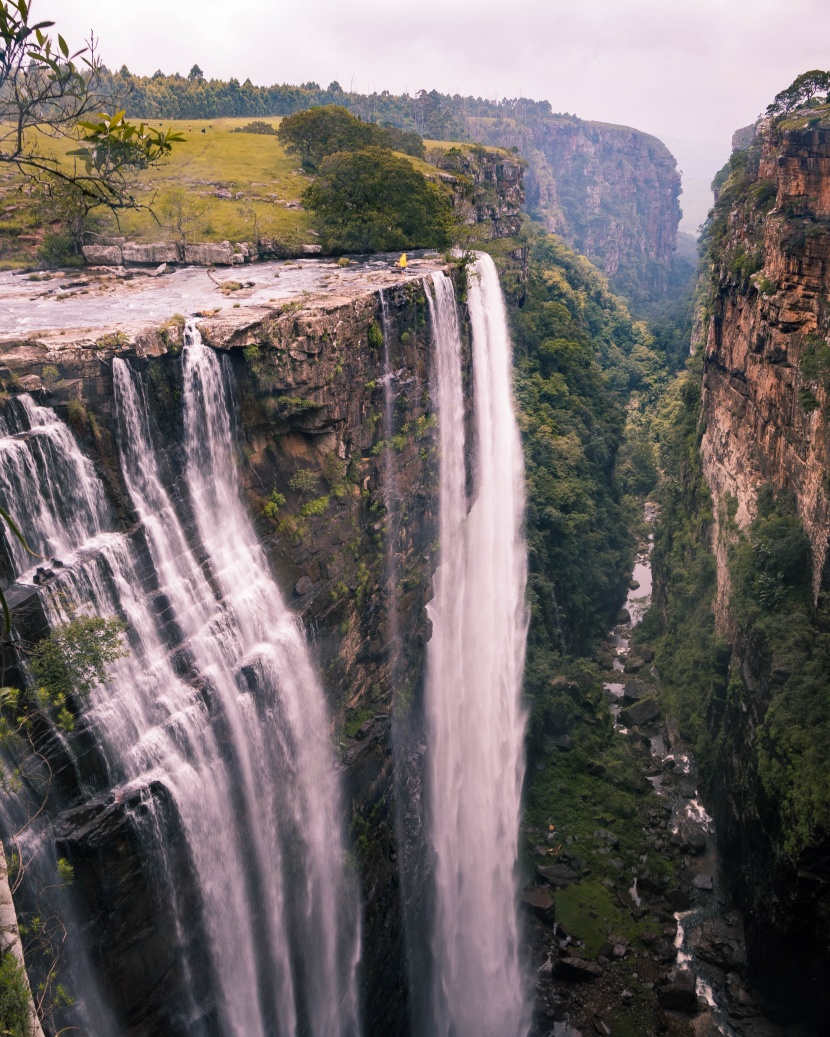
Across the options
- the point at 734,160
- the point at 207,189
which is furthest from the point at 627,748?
the point at 734,160

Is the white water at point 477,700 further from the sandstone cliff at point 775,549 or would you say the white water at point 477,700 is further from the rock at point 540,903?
the sandstone cliff at point 775,549

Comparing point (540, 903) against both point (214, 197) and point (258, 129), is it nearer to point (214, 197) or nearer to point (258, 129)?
point (214, 197)

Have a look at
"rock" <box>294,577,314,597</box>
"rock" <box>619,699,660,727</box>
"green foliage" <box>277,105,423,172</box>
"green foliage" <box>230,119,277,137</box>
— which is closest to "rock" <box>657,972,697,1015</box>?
"rock" <box>619,699,660,727</box>

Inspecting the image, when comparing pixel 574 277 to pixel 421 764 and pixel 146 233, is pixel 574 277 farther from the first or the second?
pixel 421 764

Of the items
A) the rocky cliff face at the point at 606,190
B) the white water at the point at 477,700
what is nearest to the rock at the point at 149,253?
the white water at the point at 477,700

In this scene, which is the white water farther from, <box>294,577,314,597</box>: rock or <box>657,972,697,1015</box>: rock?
<box>294,577,314,597</box>: rock

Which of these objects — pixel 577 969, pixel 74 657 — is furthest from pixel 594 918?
pixel 74 657
